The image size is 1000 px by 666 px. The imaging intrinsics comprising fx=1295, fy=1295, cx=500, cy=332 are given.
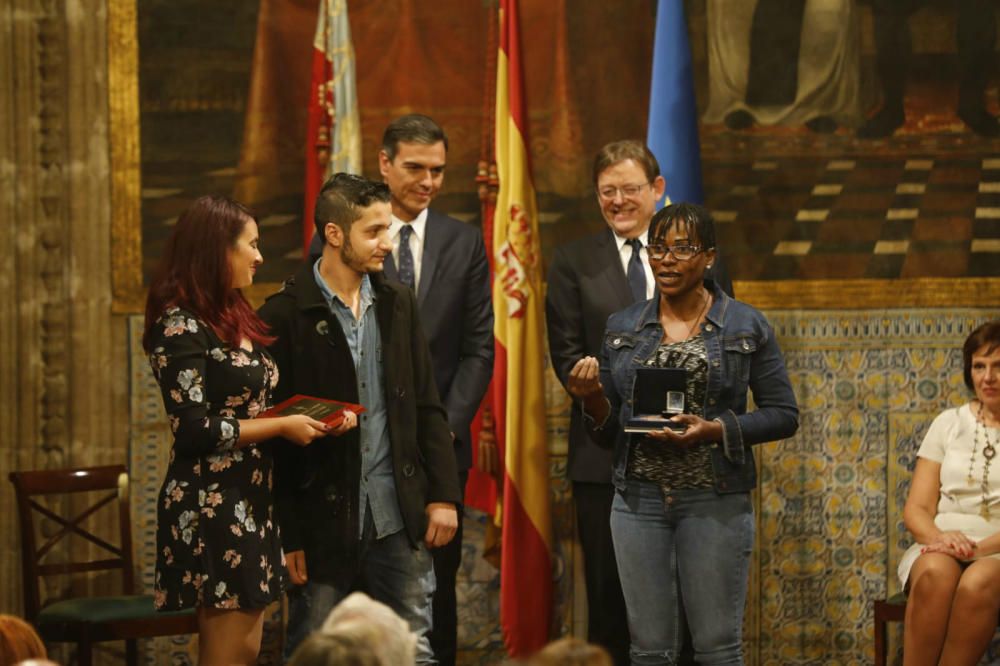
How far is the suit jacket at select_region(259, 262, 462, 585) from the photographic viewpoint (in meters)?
3.64

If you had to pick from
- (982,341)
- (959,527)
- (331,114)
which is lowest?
A: (959,527)

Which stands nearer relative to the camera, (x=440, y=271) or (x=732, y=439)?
(x=732, y=439)

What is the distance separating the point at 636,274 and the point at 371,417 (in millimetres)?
1494

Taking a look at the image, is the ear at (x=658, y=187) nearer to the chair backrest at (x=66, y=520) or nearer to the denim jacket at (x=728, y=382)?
the denim jacket at (x=728, y=382)

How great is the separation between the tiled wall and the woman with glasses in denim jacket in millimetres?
1805

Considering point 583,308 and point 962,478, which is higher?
point 583,308

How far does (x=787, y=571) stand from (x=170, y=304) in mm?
3332

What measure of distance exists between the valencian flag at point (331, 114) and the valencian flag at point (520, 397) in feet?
2.16

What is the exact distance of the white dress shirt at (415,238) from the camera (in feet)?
15.4

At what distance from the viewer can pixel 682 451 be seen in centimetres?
385

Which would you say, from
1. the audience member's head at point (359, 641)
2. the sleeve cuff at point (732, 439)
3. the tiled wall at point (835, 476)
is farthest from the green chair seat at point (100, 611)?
the audience member's head at point (359, 641)

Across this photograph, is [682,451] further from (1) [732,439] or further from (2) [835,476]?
(2) [835,476]

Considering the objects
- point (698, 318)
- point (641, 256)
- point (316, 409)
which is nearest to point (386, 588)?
point (316, 409)

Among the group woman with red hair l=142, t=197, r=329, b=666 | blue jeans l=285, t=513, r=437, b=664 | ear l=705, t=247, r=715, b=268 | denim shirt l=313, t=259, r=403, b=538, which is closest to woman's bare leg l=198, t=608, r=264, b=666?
woman with red hair l=142, t=197, r=329, b=666
